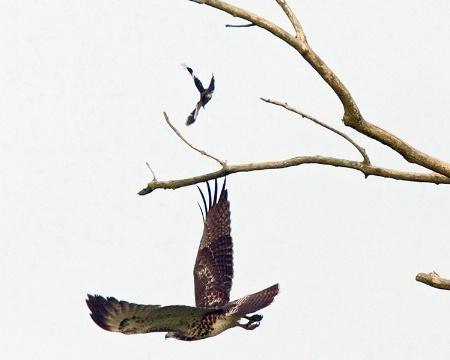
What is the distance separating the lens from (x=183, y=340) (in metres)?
13.1

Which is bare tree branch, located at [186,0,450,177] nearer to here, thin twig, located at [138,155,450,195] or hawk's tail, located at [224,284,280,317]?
thin twig, located at [138,155,450,195]

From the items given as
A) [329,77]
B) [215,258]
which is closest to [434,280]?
[329,77]

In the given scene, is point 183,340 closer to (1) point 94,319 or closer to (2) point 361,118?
(1) point 94,319

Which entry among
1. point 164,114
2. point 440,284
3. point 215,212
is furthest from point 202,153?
point 215,212

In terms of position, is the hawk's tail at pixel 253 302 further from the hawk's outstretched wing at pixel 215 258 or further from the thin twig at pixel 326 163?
the thin twig at pixel 326 163

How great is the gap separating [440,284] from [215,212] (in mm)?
7208

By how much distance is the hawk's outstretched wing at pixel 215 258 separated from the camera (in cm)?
1397

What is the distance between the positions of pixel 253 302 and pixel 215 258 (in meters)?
1.86

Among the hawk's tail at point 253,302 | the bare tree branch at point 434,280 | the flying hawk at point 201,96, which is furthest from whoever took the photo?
the hawk's tail at point 253,302

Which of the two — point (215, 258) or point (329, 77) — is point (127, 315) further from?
point (329, 77)

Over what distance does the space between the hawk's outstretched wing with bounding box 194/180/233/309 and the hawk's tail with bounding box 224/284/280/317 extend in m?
0.43

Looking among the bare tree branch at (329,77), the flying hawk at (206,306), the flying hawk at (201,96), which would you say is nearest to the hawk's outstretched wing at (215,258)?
the flying hawk at (206,306)

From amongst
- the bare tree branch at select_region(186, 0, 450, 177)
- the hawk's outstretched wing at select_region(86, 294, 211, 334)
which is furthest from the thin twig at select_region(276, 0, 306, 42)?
the hawk's outstretched wing at select_region(86, 294, 211, 334)

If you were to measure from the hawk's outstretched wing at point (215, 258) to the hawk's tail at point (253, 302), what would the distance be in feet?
1.40
